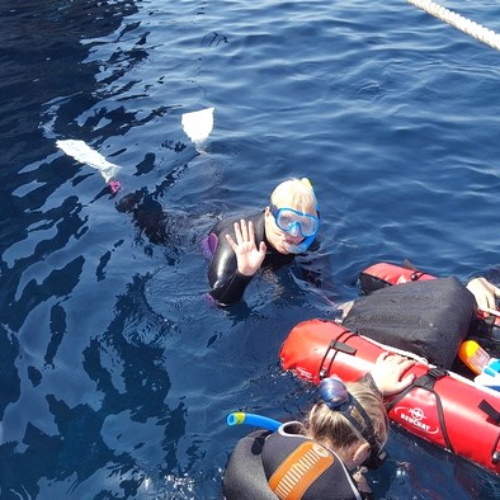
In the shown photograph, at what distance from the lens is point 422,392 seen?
12.9 feet

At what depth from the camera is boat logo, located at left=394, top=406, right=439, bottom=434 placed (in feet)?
12.7

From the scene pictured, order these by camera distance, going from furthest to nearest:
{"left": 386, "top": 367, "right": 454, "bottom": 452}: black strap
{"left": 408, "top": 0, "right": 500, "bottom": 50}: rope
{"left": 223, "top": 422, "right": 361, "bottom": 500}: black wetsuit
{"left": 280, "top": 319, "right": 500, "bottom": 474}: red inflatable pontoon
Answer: {"left": 408, "top": 0, "right": 500, "bottom": 50}: rope < {"left": 386, "top": 367, "right": 454, "bottom": 452}: black strap < {"left": 280, "top": 319, "right": 500, "bottom": 474}: red inflatable pontoon < {"left": 223, "top": 422, "right": 361, "bottom": 500}: black wetsuit

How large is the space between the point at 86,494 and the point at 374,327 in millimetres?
1961

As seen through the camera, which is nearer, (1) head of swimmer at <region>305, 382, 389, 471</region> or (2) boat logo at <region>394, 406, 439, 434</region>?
(1) head of swimmer at <region>305, 382, 389, 471</region>

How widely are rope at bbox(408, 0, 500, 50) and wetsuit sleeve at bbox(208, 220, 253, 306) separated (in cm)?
270

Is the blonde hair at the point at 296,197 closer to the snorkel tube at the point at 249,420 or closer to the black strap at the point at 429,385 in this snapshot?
the black strap at the point at 429,385

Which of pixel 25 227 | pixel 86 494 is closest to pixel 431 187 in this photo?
pixel 25 227

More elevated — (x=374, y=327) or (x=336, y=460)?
(x=336, y=460)

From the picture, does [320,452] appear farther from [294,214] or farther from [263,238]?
[263,238]

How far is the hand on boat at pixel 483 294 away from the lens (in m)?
4.67

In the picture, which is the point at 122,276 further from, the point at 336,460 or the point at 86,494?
the point at 336,460

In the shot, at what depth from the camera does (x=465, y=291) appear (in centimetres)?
437

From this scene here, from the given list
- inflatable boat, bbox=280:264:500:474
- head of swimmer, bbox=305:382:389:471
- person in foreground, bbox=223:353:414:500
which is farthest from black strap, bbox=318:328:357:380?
head of swimmer, bbox=305:382:389:471

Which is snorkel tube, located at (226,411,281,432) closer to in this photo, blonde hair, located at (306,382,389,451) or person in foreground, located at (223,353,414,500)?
person in foreground, located at (223,353,414,500)
